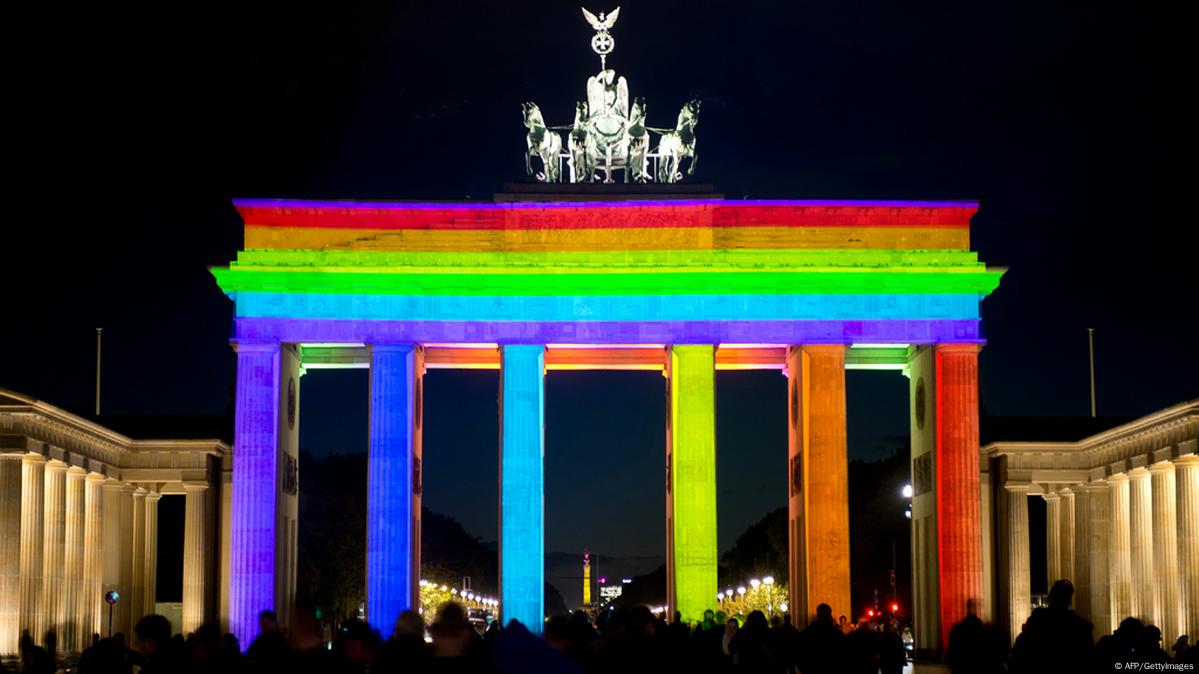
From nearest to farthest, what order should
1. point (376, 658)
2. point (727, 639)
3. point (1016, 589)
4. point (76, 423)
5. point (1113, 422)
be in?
point (376, 658)
point (727, 639)
point (76, 423)
point (1016, 589)
point (1113, 422)

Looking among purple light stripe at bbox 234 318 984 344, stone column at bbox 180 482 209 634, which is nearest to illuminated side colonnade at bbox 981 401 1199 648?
purple light stripe at bbox 234 318 984 344

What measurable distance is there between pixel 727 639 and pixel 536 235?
36306 millimetres

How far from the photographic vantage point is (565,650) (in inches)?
615

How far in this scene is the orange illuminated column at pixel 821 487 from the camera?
65.2m

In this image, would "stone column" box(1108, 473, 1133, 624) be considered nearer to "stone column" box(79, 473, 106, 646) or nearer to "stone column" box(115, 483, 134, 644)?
"stone column" box(79, 473, 106, 646)

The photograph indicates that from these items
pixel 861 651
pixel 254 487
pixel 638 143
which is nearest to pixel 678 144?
pixel 638 143

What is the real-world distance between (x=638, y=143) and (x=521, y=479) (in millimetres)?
14387

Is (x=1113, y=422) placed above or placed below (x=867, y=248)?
below

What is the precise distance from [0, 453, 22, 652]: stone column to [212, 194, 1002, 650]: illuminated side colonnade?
11484 millimetres

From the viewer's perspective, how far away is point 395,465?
6594 centimetres

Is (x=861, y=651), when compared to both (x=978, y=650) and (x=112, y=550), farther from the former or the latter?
(x=112, y=550)

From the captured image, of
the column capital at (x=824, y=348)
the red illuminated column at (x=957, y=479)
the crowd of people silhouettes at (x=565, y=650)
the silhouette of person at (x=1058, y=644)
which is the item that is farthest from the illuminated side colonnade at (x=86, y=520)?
the silhouette of person at (x=1058, y=644)

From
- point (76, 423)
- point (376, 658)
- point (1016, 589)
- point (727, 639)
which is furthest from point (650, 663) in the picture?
point (1016, 589)

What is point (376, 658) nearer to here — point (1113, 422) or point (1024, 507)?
point (1024, 507)
